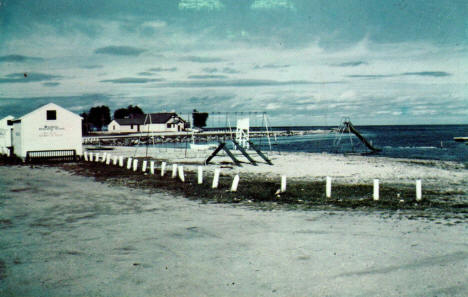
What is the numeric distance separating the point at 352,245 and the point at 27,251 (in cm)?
683

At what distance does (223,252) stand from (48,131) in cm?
2627

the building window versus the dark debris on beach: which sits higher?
the building window

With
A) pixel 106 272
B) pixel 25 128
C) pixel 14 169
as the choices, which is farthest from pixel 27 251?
pixel 25 128

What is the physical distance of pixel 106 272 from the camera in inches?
282

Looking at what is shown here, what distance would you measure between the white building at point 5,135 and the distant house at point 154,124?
6159 cm

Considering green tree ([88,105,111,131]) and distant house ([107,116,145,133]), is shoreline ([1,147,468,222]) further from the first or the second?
green tree ([88,105,111,131])

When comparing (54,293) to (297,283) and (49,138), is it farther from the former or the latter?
(49,138)

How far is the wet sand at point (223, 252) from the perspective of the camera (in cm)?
648

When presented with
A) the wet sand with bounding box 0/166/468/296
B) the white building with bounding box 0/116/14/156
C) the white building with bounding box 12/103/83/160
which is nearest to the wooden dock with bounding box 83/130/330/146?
the white building with bounding box 0/116/14/156

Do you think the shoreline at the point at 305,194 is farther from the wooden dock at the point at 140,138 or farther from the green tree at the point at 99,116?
the green tree at the point at 99,116

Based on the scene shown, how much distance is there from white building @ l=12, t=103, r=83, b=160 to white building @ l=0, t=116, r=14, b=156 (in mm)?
3116

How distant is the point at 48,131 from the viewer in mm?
30453

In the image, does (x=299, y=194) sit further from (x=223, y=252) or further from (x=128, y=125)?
(x=128, y=125)

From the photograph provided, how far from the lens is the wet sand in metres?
6.48
